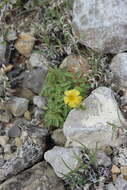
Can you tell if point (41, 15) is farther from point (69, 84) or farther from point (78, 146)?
point (78, 146)

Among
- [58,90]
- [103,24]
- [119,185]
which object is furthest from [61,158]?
[103,24]

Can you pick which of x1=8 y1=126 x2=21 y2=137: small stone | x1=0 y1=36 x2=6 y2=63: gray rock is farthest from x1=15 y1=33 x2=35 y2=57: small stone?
x1=8 y1=126 x2=21 y2=137: small stone

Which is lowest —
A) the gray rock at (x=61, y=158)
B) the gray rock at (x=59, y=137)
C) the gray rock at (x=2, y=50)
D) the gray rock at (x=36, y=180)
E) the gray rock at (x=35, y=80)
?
the gray rock at (x=36, y=180)

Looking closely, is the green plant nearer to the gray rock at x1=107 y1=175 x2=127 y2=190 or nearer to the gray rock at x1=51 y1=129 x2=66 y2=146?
the gray rock at x1=51 y1=129 x2=66 y2=146

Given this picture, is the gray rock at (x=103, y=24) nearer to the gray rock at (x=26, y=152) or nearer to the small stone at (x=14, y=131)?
the gray rock at (x=26, y=152)

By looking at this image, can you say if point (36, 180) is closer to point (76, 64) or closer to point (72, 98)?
point (72, 98)

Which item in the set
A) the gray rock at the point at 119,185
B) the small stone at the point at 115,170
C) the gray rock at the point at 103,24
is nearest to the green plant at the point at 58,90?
the gray rock at the point at 103,24
